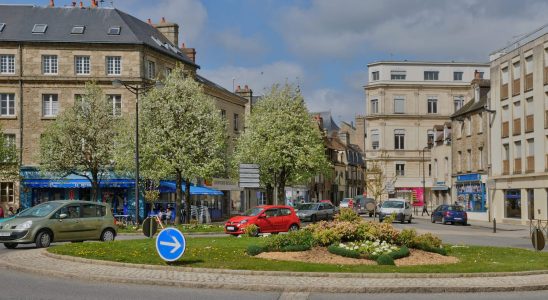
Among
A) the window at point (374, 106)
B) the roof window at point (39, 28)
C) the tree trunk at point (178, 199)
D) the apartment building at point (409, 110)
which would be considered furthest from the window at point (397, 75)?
the tree trunk at point (178, 199)

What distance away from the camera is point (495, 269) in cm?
1566

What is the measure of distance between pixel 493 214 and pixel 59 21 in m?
33.8

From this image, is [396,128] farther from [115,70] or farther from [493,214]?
[115,70]

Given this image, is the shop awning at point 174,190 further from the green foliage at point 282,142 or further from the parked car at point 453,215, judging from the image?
the parked car at point 453,215

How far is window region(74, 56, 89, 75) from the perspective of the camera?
49.3 m

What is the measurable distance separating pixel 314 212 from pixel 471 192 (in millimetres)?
15910

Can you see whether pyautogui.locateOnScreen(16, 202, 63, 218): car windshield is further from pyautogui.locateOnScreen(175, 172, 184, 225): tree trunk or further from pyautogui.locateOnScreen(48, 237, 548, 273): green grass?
pyautogui.locateOnScreen(175, 172, 184, 225): tree trunk

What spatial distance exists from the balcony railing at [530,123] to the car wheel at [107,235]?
29315 mm

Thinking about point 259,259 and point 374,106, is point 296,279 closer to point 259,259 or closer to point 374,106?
point 259,259

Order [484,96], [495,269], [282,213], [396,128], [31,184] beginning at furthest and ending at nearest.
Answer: [396,128] < [484,96] < [31,184] < [282,213] < [495,269]

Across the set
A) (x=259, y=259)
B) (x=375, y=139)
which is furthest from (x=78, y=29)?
(x=375, y=139)

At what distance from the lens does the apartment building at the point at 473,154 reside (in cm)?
5431

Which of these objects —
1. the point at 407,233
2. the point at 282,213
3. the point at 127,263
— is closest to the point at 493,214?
the point at 282,213

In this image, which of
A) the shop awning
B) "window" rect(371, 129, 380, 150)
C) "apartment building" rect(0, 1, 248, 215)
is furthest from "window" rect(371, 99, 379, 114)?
"apartment building" rect(0, 1, 248, 215)
